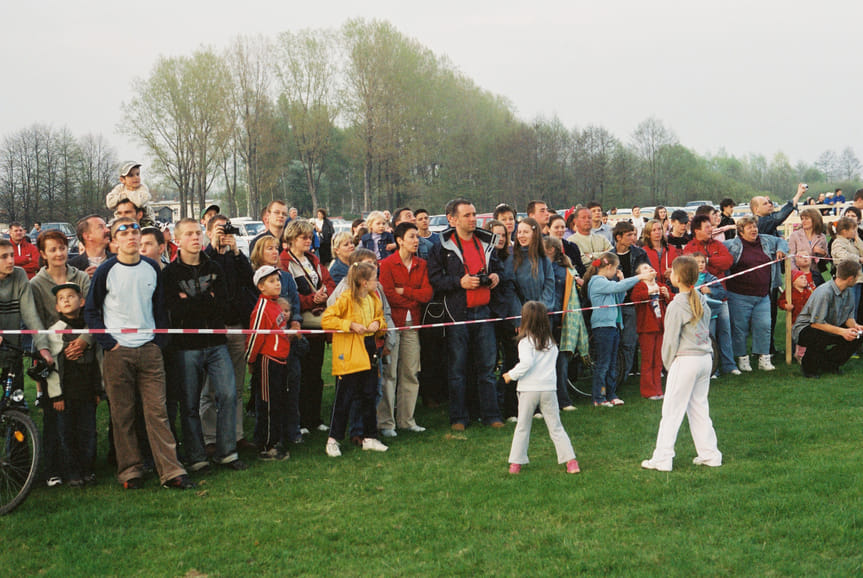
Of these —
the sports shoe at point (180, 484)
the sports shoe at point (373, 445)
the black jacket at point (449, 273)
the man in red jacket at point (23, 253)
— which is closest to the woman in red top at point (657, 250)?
the black jacket at point (449, 273)

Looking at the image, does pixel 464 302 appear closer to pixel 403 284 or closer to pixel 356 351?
pixel 403 284

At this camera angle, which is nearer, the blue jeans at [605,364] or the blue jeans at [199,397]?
the blue jeans at [199,397]

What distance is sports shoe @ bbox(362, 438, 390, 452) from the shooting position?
25.7ft

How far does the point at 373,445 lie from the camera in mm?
7848

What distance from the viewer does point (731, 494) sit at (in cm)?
596

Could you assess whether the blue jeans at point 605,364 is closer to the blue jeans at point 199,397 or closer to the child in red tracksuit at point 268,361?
the child in red tracksuit at point 268,361

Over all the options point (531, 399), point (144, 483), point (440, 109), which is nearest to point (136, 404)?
point (144, 483)

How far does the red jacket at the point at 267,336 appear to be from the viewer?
300 inches

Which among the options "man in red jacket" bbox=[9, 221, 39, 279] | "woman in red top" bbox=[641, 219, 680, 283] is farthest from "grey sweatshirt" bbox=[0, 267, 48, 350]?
"man in red jacket" bbox=[9, 221, 39, 279]

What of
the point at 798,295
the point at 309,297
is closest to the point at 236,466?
the point at 309,297

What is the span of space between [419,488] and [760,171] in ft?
334

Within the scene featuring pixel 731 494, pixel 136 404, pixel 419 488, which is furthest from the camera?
pixel 136 404

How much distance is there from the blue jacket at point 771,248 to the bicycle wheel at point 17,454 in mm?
9077

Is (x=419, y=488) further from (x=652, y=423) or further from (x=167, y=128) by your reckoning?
(x=167, y=128)
